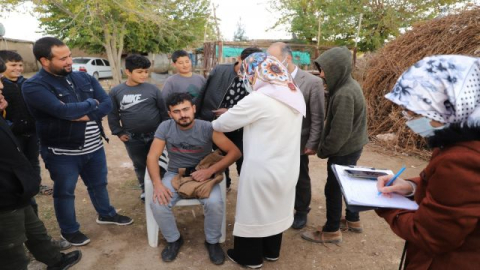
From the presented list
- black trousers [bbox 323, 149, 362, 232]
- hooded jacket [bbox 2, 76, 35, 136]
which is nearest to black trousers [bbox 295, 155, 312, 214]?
black trousers [bbox 323, 149, 362, 232]

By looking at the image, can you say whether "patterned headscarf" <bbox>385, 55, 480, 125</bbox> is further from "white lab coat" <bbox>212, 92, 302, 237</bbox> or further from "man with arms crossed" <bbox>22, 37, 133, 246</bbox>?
"man with arms crossed" <bbox>22, 37, 133, 246</bbox>

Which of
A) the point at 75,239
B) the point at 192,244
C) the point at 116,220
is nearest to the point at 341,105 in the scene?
the point at 192,244

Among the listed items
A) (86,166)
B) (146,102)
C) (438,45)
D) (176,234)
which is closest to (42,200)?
(86,166)

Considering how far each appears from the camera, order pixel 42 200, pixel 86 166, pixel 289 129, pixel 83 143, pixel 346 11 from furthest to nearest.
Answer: pixel 346 11 → pixel 42 200 → pixel 86 166 → pixel 83 143 → pixel 289 129

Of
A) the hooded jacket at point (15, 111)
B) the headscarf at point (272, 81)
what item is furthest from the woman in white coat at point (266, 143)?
the hooded jacket at point (15, 111)

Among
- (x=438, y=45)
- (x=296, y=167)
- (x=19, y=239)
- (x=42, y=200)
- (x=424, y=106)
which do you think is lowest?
(x=42, y=200)

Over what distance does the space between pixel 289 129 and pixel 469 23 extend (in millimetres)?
6231

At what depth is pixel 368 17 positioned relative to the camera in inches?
607

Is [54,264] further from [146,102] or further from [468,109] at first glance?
[468,109]

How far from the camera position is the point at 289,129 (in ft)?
7.03

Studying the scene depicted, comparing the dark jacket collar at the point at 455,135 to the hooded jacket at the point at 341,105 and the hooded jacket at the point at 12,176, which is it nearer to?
the hooded jacket at the point at 341,105

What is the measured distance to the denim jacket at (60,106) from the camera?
2.40 m

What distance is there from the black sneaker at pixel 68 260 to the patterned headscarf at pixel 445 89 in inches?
111

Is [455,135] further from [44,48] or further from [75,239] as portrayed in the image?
[75,239]
